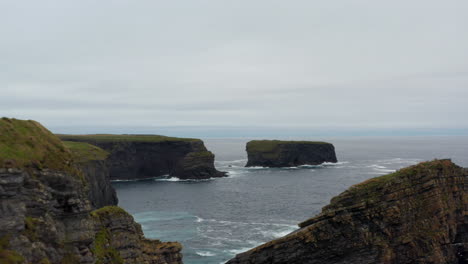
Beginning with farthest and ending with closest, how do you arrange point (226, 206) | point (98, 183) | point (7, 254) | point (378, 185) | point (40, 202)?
point (226, 206), point (98, 183), point (378, 185), point (40, 202), point (7, 254)

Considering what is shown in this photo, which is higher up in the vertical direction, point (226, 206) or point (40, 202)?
point (40, 202)

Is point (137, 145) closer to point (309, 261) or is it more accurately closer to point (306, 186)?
point (306, 186)

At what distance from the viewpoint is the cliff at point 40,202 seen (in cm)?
2255

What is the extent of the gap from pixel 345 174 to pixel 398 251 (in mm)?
119988

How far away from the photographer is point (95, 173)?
10250 centimetres

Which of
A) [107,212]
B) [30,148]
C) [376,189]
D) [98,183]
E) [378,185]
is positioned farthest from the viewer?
[98,183]

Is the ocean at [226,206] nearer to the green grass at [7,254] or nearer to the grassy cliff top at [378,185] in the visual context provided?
the grassy cliff top at [378,185]

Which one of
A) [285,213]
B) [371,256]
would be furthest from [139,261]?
[285,213]

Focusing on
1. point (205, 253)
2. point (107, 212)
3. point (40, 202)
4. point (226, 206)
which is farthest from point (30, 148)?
point (226, 206)

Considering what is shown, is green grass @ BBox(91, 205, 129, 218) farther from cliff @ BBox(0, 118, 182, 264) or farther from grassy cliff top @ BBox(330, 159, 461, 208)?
grassy cliff top @ BBox(330, 159, 461, 208)

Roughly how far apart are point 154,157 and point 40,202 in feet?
526

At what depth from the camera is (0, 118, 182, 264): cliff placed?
22.5 meters

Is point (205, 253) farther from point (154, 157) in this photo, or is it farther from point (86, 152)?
point (154, 157)

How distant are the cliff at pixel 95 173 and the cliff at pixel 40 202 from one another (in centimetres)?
7060
